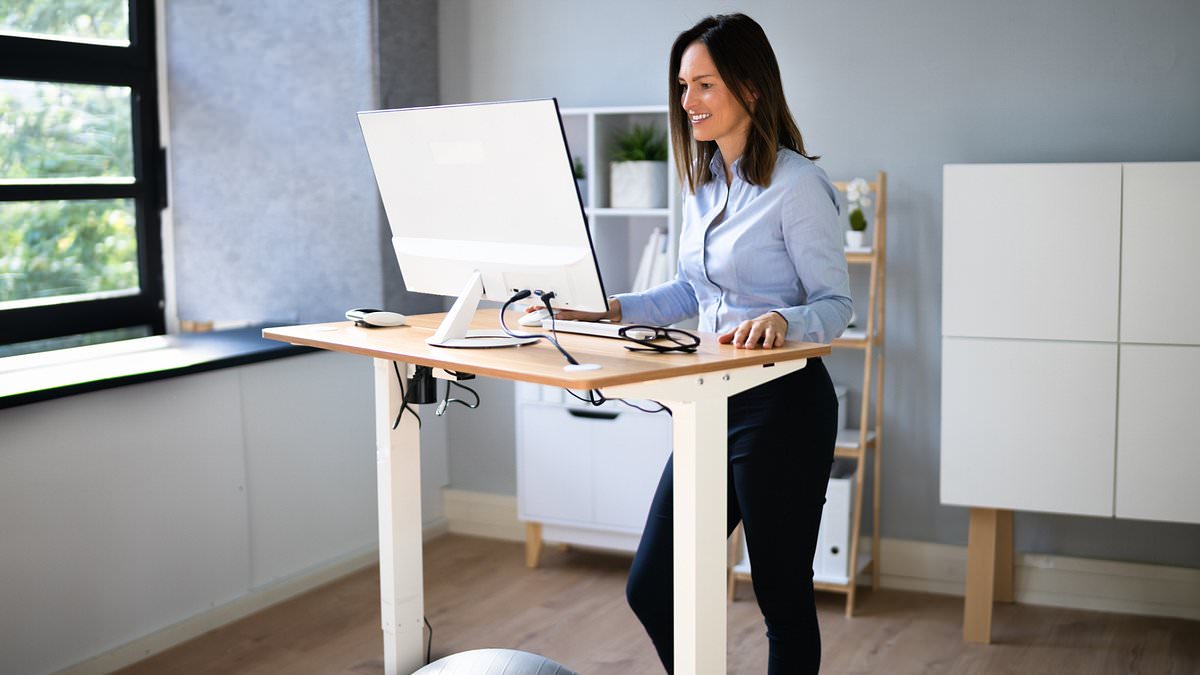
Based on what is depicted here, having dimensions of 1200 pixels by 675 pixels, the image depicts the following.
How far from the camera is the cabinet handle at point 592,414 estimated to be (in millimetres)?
3697

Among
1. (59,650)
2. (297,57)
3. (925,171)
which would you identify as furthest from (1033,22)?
(59,650)

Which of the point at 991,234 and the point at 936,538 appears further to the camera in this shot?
the point at 936,538

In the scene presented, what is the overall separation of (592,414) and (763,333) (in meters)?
1.87

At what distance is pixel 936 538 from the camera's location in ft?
11.8

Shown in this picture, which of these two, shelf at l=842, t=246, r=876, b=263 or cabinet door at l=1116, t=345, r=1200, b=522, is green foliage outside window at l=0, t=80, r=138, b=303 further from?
cabinet door at l=1116, t=345, r=1200, b=522

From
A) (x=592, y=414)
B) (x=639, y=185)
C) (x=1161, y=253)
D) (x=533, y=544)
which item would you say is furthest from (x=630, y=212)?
(x=1161, y=253)

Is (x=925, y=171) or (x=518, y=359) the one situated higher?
(x=925, y=171)

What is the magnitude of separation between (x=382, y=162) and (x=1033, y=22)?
2.01 metres

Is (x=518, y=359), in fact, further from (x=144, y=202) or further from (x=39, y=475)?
(x=144, y=202)

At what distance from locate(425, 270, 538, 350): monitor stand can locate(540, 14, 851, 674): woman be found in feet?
1.27

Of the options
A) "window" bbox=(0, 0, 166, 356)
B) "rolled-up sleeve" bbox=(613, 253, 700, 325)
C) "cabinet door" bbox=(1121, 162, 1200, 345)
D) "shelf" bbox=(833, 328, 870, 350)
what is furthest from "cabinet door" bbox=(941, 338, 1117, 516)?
"window" bbox=(0, 0, 166, 356)

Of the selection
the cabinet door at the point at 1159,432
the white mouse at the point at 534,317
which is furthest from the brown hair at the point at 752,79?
the cabinet door at the point at 1159,432

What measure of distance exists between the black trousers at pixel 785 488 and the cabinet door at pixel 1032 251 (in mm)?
1167

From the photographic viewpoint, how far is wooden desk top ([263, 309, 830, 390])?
1746 mm
